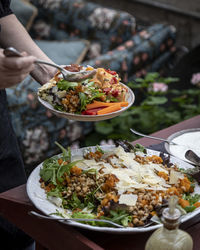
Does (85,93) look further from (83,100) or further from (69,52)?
(69,52)

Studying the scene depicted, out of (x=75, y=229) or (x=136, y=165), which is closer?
(x=75, y=229)

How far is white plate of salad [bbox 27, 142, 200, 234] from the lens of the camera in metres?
1.00

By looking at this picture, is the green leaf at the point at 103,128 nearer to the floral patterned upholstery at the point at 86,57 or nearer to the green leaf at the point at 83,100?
the floral patterned upholstery at the point at 86,57


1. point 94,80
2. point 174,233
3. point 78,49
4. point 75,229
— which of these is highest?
point 94,80

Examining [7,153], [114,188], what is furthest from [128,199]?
[7,153]

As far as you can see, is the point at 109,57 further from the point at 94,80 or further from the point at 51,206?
the point at 51,206

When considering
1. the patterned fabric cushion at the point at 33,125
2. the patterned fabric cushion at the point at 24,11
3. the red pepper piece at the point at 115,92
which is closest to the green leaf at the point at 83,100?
the red pepper piece at the point at 115,92

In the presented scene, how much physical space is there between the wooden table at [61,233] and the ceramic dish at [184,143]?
1.03ft

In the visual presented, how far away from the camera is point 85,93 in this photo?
4.20ft

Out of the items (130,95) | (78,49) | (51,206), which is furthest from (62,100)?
(78,49)

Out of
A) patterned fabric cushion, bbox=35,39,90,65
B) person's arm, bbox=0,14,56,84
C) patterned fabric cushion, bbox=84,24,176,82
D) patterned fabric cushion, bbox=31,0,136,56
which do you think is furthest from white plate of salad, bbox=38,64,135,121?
patterned fabric cushion, bbox=31,0,136,56

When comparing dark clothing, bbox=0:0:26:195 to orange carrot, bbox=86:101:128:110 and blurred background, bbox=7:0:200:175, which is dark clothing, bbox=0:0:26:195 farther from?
blurred background, bbox=7:0:200:175

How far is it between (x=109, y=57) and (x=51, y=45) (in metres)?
0.78

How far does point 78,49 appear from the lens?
3.25 m
